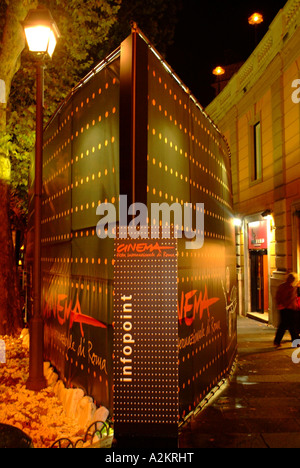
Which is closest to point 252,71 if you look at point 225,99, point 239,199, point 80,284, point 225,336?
point 225,99

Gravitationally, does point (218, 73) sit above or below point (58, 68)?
above

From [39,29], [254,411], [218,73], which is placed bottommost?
[254,411]

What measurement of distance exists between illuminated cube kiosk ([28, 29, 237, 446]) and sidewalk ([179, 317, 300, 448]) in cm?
28

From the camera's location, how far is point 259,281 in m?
15.5

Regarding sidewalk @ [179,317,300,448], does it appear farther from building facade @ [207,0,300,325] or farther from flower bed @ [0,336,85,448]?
building facade @ [207,0,300,325]

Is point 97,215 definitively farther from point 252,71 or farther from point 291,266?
point 252,71

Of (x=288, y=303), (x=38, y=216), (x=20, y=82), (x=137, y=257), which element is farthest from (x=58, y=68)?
(x=137, y=257)

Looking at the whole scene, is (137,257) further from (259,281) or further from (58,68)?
(259,281)

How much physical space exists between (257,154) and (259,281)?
15.2 feet

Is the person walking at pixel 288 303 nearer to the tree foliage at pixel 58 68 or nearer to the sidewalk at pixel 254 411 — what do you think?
the sidewalk at pixel 254 411

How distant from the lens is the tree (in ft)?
33.8

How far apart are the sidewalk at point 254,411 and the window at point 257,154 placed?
7.91 meters

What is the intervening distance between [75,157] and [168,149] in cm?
159

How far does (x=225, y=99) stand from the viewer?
18078mm
